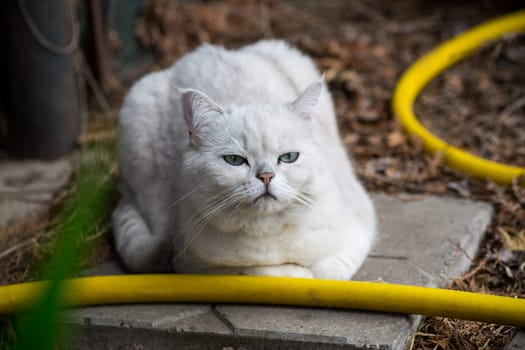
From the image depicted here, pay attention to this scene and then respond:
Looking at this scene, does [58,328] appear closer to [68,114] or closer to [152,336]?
[152,336]

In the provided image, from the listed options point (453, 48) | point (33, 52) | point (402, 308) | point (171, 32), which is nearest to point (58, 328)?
point (402, 308)

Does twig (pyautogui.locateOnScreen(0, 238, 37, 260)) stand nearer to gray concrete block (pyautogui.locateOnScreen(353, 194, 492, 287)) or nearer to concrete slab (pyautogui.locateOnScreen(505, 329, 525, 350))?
gray concrete block (pyautogui.locateOnScreen(353, 194, 492, 287))

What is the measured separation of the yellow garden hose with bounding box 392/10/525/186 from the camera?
148 inches

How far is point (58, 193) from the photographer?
400 cm

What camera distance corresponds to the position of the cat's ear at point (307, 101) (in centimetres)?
261

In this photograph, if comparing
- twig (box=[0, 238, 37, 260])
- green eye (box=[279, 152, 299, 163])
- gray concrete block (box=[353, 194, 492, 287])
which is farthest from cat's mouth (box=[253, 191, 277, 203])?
twig (box=[0, 238, 37, 260])

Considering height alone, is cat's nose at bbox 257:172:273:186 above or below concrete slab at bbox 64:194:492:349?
above

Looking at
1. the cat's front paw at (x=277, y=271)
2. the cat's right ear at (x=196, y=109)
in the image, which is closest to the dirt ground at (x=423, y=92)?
the cat's front paw at (x=277, y=271)

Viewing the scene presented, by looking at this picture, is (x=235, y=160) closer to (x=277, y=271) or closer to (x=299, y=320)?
(x=277, y=271)

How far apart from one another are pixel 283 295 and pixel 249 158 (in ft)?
1.90

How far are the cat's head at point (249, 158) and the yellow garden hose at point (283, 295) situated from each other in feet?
1.00

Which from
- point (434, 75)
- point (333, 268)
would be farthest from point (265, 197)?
point (434, 75)

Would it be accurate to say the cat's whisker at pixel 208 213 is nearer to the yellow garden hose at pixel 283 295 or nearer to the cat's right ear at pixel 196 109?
the yellow garden hose at pixel 283 295

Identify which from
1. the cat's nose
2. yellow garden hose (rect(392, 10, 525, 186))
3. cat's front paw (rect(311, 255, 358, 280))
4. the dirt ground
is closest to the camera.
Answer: the cat's nose
